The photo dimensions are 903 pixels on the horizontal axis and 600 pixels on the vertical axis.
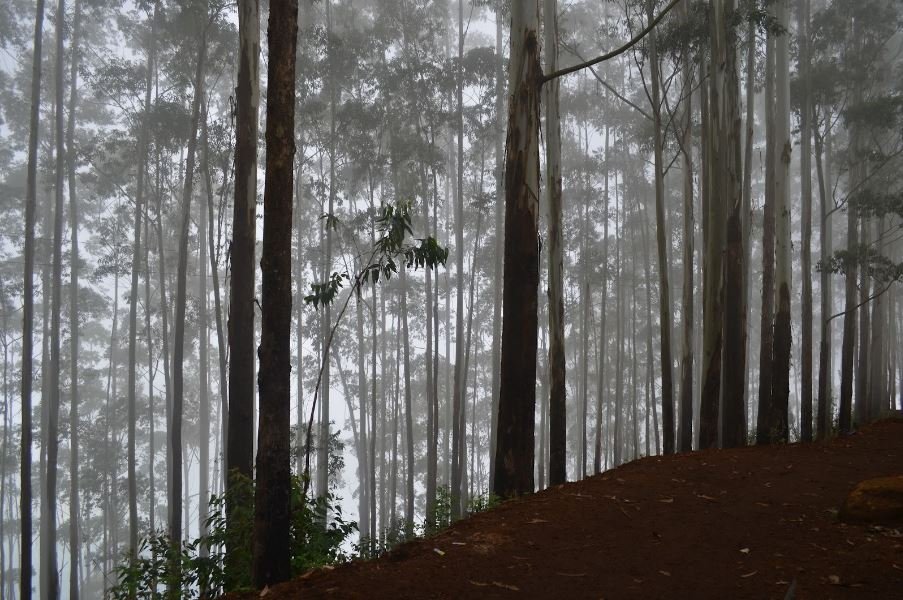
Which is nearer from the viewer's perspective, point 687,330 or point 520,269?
point 520,269

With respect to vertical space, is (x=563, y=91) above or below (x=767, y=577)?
above

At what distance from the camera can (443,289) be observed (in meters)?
28.2

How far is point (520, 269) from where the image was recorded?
5496 mm

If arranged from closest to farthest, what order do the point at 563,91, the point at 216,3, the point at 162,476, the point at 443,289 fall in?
the point at 216,3
the point at 563,91
the point at 443,289
the point at 162,476

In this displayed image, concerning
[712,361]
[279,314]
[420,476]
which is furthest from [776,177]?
[420,476]

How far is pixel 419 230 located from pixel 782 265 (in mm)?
14740

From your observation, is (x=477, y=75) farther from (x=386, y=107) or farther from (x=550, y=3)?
(x=550, y=3)

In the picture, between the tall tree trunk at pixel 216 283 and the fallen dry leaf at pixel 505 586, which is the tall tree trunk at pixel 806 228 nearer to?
the fallen dry leaf at pixel 505 586

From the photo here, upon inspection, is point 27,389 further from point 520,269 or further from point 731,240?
point 731,240

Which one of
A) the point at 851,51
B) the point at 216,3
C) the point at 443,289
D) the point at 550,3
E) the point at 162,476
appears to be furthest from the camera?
the point at 162,476

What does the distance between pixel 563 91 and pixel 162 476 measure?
102 feet

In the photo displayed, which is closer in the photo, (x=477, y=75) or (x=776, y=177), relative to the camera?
(x=776, y=177)

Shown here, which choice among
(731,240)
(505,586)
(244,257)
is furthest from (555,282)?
(505,586)

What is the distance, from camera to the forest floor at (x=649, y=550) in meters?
3.05
